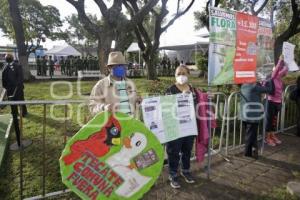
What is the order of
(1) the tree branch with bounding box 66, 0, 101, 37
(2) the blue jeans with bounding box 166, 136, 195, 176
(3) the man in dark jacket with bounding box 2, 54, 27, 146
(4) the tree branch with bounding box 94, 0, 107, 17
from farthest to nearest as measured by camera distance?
(1) the tree branch with bounding box 66, 0, 101, 37
(4) the tree branch with bounding box 94, 0, 107, 17
(3) the man in dark jacket with bounding box 2, 54, 27, 146
(2) the blue jeans with bounding box 166, 136, 195, 176

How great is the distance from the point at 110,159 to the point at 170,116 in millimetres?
1338

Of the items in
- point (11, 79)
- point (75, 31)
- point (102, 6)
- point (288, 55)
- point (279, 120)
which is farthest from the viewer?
point (75, 31)

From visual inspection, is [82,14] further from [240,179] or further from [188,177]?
[240,179]

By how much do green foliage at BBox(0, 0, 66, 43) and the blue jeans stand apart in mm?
35118

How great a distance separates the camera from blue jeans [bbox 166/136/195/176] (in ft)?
15.2

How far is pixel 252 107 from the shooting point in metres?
5.82

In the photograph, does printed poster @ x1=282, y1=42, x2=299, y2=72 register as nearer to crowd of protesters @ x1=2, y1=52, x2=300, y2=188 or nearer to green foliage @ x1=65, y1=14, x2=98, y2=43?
crowd of protesters @ x1=2, y1=52, x2=300, y2=188

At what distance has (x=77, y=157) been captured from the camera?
3338 mm

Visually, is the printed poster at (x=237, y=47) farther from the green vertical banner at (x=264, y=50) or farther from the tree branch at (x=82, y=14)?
the tree branch at (x=82, y=14)

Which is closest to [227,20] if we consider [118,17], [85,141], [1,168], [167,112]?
[167,112]

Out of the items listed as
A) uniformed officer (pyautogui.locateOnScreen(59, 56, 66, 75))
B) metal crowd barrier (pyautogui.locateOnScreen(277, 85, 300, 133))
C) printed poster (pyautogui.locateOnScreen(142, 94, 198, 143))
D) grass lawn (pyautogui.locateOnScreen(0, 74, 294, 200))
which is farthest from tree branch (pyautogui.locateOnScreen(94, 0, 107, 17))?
uniformed officer (pyautogui.locateOnScreen(59, 56, 66, 75))

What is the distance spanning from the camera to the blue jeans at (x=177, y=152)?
183 inches

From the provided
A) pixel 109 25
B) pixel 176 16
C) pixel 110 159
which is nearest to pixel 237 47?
pixel 110 159

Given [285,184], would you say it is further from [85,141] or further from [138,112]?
[85,141]
